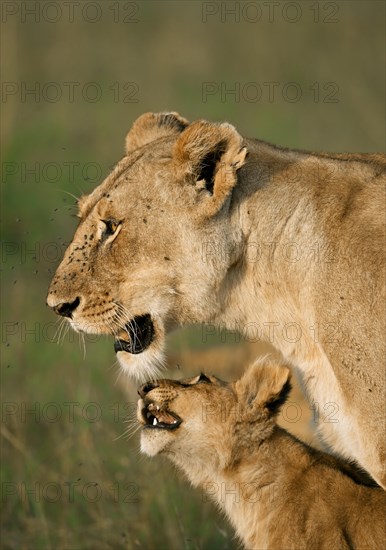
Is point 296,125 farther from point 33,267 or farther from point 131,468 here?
point 131,468

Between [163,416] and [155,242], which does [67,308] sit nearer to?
[155,242]

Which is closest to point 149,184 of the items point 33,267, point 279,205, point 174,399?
point 279,205

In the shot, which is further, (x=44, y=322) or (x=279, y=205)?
(x=44, y=322)

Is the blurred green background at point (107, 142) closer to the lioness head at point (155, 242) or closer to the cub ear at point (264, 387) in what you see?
the cub ear at point (264, 387)

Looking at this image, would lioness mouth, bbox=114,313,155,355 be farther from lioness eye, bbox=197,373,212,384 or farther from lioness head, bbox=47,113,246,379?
lioness eye, bbox=197,373,212,384

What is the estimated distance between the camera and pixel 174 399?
4.40 m

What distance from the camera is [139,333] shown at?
171 inches

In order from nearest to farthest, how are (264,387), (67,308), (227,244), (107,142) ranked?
(227,244), (67,308), (264,387), (107,142)

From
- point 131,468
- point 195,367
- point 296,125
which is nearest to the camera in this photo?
point 131,468

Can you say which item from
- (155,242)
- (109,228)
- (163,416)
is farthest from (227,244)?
(163,416)

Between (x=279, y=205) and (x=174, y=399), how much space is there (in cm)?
82

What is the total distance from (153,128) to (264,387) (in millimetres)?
1106

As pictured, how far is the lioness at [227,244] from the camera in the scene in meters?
4.02

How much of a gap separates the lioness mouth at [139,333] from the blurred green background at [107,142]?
933 mm
